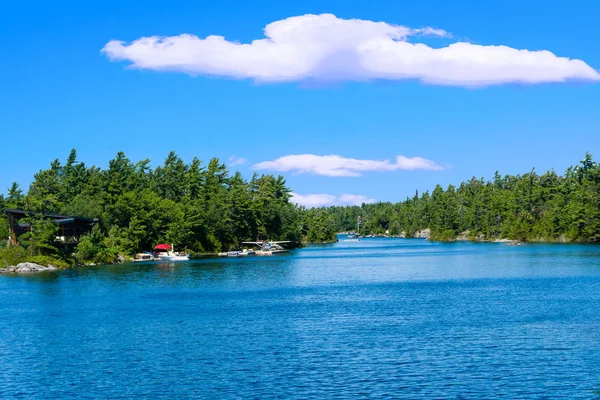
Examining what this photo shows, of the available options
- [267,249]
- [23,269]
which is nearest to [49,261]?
[23,269]

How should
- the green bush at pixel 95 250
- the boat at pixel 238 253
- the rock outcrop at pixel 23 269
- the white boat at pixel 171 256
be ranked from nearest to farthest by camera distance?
1. the rock outcrop at pixel 23 269
2. the green bush at pixel 95 250
3. the white boat at pixel 171 256
4. the boat at pixel 238 253

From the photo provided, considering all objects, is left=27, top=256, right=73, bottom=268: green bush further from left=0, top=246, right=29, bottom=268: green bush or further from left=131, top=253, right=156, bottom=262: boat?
left=131, top=253, right=156, bottom=262: boat

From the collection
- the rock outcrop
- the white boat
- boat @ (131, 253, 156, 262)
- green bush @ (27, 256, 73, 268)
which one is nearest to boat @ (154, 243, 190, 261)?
the white boat

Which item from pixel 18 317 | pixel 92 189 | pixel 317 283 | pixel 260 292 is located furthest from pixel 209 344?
pixel 92 189

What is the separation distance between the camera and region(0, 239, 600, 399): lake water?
32.2 metres

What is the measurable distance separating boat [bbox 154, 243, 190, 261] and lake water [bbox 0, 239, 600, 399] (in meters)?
58.5

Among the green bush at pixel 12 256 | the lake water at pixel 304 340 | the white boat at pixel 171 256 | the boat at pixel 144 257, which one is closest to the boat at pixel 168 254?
the white boat at pixel 171 256

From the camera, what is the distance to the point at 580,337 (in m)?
42.1

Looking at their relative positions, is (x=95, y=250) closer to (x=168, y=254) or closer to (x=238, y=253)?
(x=168, y=254)

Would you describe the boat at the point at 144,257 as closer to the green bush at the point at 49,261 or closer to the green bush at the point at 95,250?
the green bush at the point at 95,250

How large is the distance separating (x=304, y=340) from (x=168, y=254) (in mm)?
105695

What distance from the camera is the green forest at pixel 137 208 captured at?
111 metres

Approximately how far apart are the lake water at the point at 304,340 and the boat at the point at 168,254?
58.5 meters

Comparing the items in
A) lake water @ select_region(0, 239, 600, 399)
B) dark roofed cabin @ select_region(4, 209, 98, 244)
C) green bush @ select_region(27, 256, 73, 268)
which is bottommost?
lake water @ select_region(0, 239, 600, 399)
